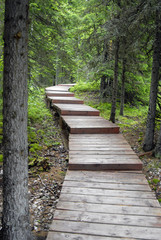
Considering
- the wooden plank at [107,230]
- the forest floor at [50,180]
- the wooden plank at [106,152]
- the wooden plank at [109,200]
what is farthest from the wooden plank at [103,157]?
the wooden plank at [107,230]

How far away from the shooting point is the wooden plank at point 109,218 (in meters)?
2.83

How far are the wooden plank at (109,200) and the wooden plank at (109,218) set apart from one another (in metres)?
0.31

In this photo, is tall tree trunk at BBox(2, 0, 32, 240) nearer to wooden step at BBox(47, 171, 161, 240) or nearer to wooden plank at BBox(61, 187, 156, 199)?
wooden step at BBox(47, 171, 161, 240)

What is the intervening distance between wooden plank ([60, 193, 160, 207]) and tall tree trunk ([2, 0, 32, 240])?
0.93 m

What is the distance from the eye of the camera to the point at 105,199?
341cm

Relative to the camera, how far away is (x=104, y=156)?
492 cm

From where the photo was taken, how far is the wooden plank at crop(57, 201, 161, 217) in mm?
3062

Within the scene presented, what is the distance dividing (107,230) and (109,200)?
72 cm

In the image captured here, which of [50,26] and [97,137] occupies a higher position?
[50,26]

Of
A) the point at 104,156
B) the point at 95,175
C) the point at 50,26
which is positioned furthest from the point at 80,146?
the point at 50,26

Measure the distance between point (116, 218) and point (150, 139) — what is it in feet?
15.1

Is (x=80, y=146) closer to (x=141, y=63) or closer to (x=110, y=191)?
(x=110, y=191)

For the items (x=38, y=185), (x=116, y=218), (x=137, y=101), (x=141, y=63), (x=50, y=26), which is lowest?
(x=38, y=185)

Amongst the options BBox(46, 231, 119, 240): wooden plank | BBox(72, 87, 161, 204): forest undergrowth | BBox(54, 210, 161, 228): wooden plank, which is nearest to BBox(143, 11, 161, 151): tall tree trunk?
BBox(72, 87, 161, 204): forest undergrowth
